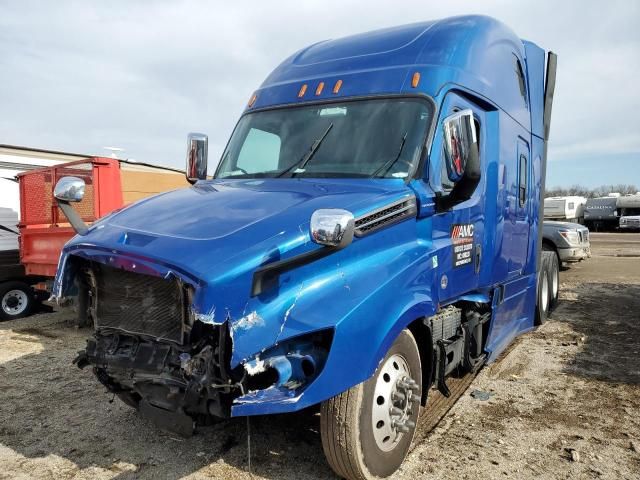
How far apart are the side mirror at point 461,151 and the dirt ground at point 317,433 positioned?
1852 mm

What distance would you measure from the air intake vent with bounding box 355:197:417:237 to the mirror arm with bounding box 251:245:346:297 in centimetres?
32

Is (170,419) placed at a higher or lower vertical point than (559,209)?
lower

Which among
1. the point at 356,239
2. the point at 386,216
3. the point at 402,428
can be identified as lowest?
the point at 402,428

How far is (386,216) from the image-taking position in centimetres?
327

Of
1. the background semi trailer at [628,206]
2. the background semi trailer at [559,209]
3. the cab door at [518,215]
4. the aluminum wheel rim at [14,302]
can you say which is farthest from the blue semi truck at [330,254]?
the background semi trailer at [628,206]

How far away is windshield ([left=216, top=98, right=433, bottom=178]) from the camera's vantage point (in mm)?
3809

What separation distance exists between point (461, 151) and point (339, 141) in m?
1.00

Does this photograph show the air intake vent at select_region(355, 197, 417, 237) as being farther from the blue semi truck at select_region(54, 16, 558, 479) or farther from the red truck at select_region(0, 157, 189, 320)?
the red truck at select_region(0, 157, 189, 320)

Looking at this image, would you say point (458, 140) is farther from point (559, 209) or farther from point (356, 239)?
point (559, 209)

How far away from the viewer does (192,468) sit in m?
3.55

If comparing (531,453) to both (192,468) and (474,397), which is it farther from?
(192,468)

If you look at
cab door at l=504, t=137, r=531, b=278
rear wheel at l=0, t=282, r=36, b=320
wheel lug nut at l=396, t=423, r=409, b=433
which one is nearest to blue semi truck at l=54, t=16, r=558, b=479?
wheel lug nut at l=396, t=423, r=409, b=433

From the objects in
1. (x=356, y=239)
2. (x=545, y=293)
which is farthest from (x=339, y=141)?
(x=545, y=293)

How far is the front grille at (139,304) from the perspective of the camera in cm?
298
